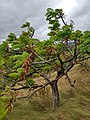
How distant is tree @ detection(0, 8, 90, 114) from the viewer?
7586 mm

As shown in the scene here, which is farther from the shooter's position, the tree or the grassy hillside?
the grassy hillside

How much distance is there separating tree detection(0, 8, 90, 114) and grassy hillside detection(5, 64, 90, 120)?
71cm

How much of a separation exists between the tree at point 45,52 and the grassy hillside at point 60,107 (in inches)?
28.1

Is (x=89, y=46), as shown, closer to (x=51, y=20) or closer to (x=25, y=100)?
(x=51, y=20)

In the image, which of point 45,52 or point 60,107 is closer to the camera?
point 45,52

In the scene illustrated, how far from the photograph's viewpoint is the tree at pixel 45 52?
7586mm

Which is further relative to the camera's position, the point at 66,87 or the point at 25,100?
the point at 66,87

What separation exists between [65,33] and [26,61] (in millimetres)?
2921

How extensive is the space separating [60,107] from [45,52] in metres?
5.70

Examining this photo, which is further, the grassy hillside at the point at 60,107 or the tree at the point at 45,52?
the grassy hillside at the point at 60,107

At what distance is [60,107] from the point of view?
44.9 feet

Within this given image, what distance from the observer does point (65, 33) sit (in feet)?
26.7

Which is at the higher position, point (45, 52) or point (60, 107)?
point (45, 52)

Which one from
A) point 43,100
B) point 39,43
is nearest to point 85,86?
point 43,100
